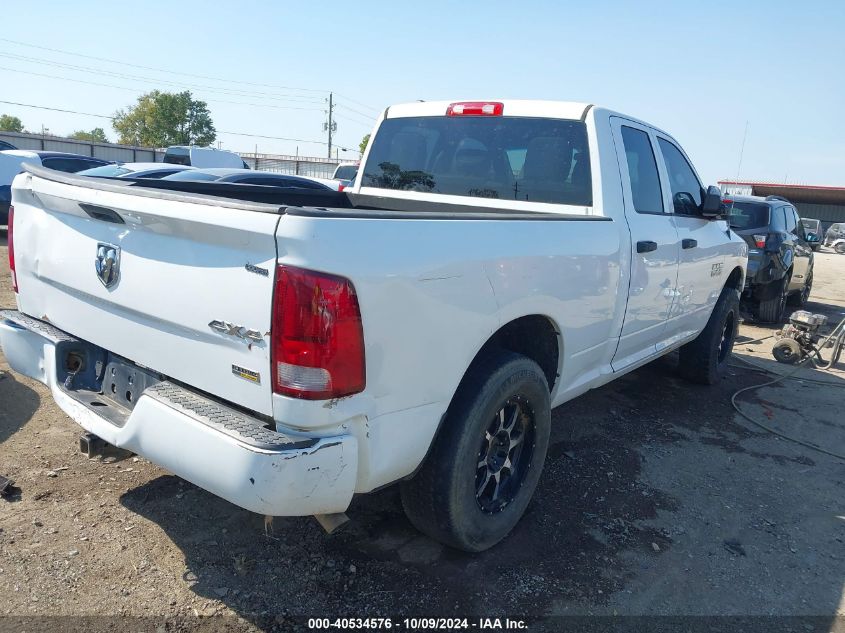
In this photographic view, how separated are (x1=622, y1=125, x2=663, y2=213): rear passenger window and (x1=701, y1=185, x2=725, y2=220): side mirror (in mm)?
508

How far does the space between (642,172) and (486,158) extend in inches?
40.1

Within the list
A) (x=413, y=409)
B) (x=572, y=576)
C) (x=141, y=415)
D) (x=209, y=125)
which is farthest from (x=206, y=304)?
(x=209, y=125)

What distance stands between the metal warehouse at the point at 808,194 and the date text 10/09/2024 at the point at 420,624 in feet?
141

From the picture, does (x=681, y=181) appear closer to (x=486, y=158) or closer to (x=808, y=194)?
(x=486, y=158)

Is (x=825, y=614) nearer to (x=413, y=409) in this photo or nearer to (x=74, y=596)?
(x=413, y=409)

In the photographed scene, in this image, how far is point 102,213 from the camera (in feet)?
8.23

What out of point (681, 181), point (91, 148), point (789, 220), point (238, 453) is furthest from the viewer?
point (91, 148)

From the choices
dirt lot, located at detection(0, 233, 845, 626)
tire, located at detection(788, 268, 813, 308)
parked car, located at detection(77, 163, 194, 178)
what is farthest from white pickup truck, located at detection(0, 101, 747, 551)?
tire, located at detection(788, 268, 813, 308)

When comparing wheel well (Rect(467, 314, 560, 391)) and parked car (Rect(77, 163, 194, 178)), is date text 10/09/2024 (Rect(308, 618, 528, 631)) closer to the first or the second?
wheel well (Rect(467, 314, 560, 391))

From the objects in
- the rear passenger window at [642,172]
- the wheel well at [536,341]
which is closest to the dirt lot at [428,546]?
the wheel well at [536,341]

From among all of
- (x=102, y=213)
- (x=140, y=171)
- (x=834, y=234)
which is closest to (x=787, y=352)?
(x=102, y=213)

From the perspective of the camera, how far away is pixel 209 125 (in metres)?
73.3

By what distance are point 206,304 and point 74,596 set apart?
1.34 metres

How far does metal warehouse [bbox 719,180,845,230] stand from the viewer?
42.6 metres
